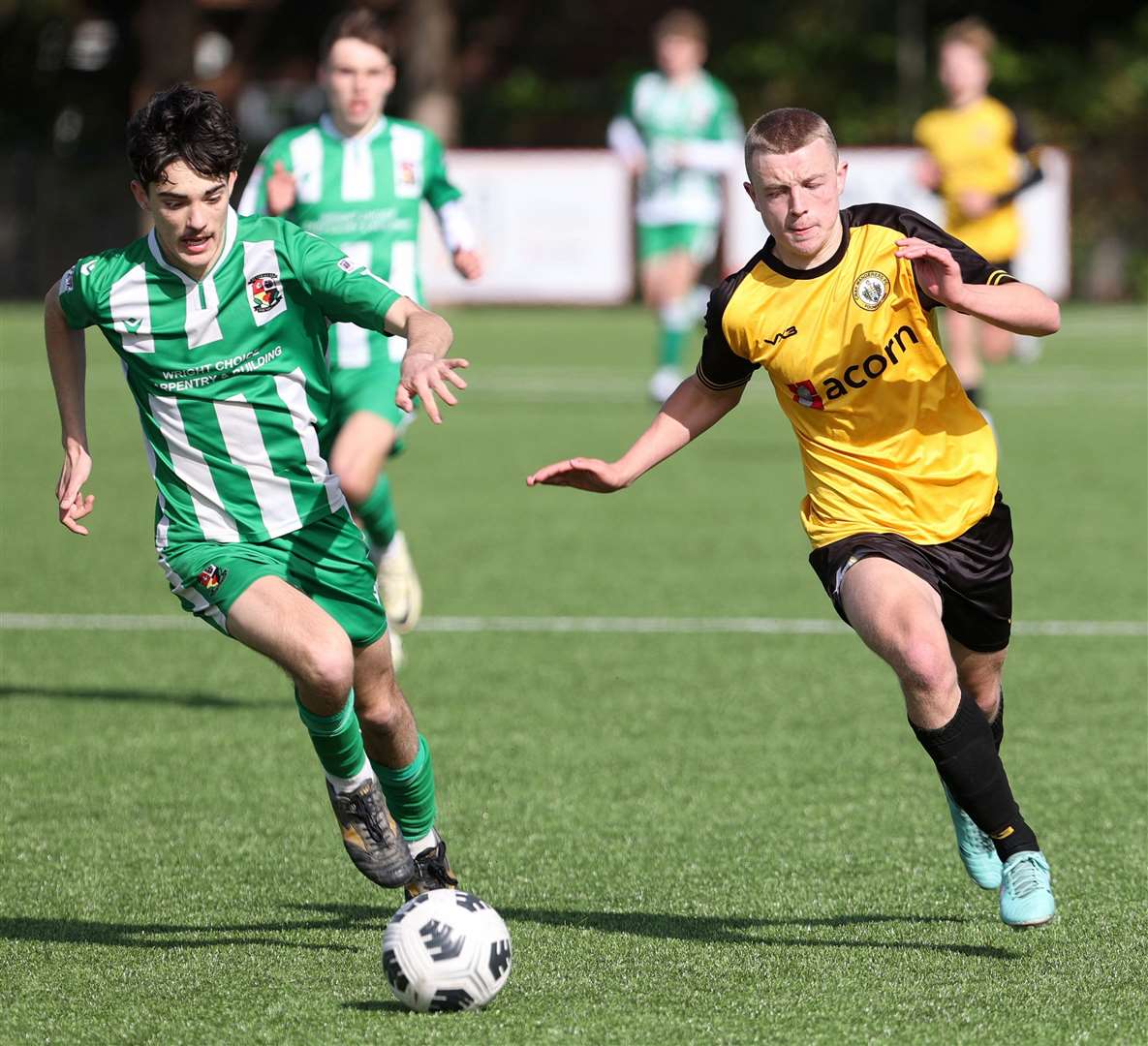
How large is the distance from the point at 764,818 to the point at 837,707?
4.85 ft

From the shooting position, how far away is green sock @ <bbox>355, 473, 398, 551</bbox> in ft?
24.8

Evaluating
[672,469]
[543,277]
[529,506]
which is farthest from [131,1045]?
[543,277]

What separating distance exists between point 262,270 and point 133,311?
0.31 m

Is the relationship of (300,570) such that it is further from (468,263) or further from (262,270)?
(468,263)

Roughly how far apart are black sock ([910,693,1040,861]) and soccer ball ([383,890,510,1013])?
3.30 feet

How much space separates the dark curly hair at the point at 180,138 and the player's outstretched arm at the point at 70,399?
0.47 metres

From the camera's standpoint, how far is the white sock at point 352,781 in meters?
4.66

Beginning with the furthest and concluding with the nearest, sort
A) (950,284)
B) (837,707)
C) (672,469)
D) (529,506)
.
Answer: (672,469) → (529,506) → (837,707) → (950,284)

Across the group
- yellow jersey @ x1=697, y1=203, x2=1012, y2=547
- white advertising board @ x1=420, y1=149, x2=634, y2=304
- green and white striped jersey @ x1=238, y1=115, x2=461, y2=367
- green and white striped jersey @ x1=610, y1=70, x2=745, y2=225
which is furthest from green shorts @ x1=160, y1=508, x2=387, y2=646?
white advertising board @ x1=420, y1=149, x2=634, y2=304

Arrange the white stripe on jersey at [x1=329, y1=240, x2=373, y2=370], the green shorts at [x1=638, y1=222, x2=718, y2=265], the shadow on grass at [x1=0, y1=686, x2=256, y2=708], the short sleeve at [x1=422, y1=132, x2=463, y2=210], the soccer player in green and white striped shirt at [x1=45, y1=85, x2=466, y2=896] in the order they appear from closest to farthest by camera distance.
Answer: the soccer player in green and white striped shirt at [x1=45, y1=85, x2=466, y2=896] < the shadow on grass at [x1=0, y1=686, x2=256, y2=708] < the white stripe on jersey at [x1=329, y1=240, x2=373, y2=370] < the short sleeve at [x1=422, y1=132, x2=463, y2=210] < the green shorts at [x1=638, y1=222, x2=718, y2=265]

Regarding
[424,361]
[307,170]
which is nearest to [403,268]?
[307,170]

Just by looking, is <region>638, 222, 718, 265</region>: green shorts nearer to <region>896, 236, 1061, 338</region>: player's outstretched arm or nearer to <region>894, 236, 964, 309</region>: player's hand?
<region>896, 236, 1061, 338</region>: player's outstretched arm

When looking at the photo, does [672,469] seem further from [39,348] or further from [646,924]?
[39,348]

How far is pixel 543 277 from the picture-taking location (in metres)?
29.6
